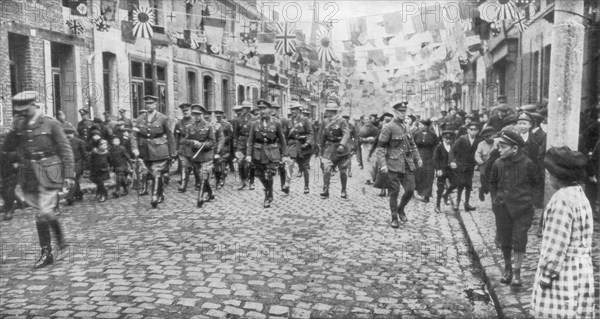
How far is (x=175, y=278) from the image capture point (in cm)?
555

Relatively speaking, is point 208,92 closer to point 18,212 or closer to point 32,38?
point 32,38

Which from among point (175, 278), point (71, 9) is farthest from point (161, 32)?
point (175, 278)

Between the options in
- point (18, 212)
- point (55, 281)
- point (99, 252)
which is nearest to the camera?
point (55, 281)

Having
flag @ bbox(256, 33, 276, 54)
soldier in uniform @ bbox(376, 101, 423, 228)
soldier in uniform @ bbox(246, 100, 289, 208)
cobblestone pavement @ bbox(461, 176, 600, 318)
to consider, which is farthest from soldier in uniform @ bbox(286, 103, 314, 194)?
flag @ bbox(256, 33, 276, 54)

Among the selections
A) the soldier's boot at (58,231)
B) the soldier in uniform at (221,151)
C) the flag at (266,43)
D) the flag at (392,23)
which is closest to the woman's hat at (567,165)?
the soldier's boot at (58,231)

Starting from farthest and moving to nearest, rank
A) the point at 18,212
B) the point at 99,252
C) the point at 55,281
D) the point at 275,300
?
the point at 18,212 → the point at 99,252 → the point at 55,281 → the point at 275,300

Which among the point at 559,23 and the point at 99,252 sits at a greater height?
the point at 559,23

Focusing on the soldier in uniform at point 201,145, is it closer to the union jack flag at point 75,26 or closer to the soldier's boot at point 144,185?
the soldier's boot at point 144,185

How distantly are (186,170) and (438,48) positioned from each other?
8.48 meters

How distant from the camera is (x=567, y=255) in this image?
11.4 ft

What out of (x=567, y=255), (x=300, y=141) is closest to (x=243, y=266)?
(x=567, y=255)

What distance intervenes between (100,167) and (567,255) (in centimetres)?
910

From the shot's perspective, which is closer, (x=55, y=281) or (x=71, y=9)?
(x=55, y=281)

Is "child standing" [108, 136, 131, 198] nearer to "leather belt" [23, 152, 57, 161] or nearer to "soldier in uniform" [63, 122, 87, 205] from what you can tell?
"soldier in uniform" [63, 122, 87, 205]
